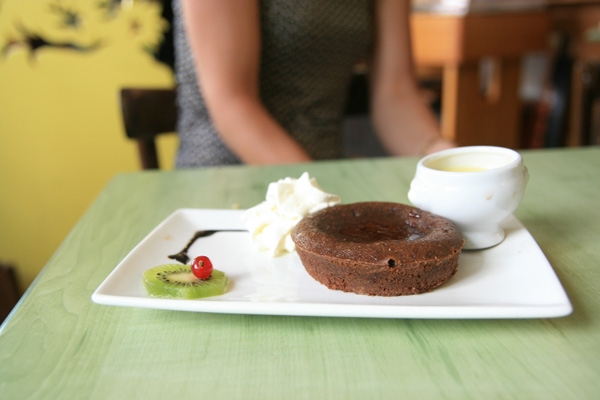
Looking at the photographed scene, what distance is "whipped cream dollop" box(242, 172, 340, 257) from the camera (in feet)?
2.71

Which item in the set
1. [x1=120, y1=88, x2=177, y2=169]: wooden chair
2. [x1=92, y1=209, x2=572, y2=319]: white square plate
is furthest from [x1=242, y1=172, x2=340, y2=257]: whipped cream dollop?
[x1=120, y1=88, x2=177, y2=169]: wooden chair

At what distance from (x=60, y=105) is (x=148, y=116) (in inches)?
61.1

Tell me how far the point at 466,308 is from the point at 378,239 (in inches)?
6.7

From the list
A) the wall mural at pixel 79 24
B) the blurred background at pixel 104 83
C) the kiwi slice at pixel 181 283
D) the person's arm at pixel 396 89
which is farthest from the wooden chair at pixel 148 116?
the wall mural at pixel 79 24

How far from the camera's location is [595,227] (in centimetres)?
90

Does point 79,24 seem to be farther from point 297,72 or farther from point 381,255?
point 381,255

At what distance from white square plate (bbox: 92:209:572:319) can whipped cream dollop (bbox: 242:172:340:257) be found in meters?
0.02

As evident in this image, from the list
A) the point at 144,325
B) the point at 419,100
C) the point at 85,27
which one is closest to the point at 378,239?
the point at 144,325

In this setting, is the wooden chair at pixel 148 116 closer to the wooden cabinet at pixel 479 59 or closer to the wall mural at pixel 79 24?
the wall mural at pixel 79 24

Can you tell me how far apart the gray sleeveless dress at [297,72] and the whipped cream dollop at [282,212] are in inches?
30.4

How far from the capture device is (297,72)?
1632mm

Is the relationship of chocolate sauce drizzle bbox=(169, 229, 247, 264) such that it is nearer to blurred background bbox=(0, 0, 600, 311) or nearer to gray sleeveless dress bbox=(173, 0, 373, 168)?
gray sleeveless dress bbox=(173, 0, 373, 168)

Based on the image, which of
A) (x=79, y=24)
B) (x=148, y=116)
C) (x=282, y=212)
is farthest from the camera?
(x=79, y=24)

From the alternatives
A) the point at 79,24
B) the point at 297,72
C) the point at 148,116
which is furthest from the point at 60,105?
the point at 297,72
